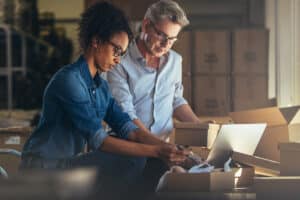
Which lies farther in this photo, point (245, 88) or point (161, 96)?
point (245, 88)

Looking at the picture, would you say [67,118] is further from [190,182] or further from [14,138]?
[14,138]

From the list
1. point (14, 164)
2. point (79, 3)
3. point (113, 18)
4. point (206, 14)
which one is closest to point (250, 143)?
point (113, 18)

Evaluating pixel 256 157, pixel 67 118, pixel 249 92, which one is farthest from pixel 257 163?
pixel 249 92

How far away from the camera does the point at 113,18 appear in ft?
9.47

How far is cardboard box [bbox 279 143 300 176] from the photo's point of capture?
3.00 m

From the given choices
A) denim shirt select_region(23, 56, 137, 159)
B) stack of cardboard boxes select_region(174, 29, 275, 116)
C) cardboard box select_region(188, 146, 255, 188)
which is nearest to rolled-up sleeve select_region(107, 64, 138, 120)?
denim shirt select_region(23, 56, 137, 159)

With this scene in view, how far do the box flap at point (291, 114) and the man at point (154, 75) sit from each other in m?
0.42

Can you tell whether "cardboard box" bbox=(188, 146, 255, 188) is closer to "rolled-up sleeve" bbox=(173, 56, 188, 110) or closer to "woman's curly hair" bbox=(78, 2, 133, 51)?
"woman's curly hair" bbox=(78, 2, 133, 51)

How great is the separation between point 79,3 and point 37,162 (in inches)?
304

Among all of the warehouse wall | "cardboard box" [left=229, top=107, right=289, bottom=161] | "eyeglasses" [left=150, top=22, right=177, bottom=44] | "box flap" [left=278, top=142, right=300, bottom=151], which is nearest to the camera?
"box flap" [left=278, top=142, right=300, bottom=151]

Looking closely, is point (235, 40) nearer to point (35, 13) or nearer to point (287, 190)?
point (287, 190)

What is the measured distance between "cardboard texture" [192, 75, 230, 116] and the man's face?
175 cm

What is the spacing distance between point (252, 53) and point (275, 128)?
1.78 m

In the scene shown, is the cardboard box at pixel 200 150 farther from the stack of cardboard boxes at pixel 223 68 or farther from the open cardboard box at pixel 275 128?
the stack of cardboard boxes at pixel 223 68
